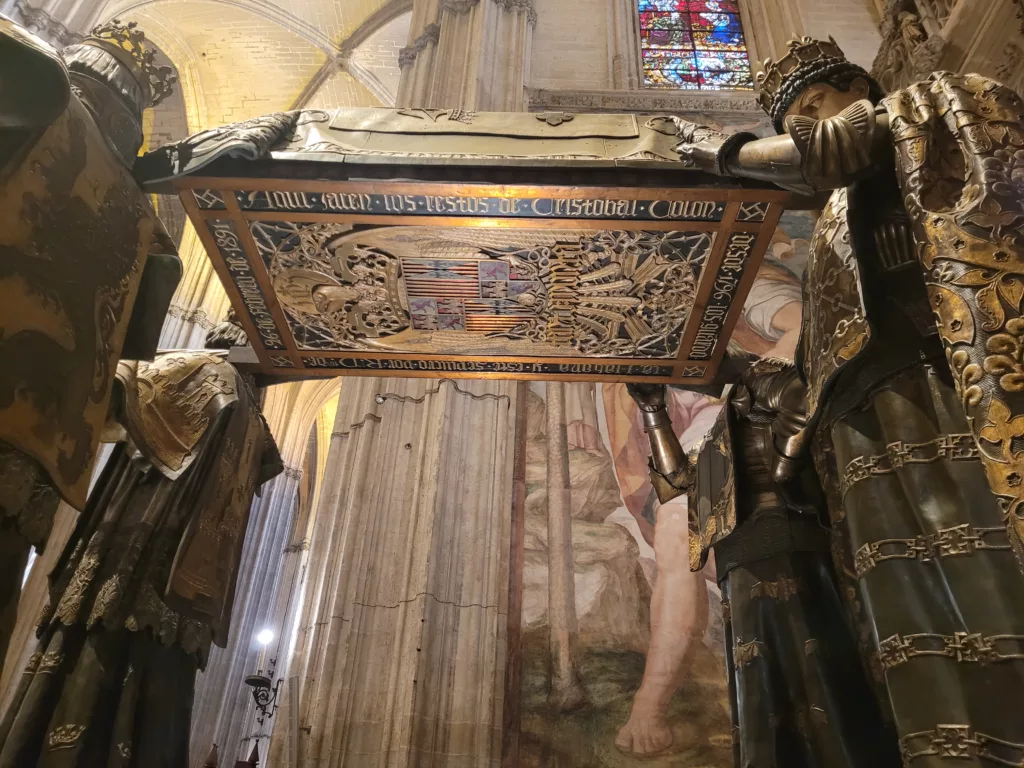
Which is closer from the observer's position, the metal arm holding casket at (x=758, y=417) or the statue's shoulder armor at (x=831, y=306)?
the statue's shoulder armor at (x=831, y=306)

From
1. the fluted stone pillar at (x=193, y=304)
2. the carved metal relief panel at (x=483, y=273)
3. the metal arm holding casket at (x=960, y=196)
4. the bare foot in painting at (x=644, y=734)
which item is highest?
the fluted stone pillar at (x=193, y=304)

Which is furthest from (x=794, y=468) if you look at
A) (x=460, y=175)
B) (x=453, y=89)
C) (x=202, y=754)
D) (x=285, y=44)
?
(x=285, y=44)

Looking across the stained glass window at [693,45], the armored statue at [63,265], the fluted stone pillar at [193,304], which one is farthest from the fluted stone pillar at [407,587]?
the fluted stone pillar at [193,304]

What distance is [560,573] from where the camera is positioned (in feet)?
19.2

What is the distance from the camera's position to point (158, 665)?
2727 mm

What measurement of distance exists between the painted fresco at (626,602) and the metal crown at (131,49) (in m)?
4.35

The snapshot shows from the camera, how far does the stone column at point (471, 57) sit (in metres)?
8.37

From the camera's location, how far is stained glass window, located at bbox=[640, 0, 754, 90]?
31.3 ft

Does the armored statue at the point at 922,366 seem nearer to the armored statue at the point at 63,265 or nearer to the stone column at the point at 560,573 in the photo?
the armored statue at the point at 63,265

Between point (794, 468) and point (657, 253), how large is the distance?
105 centimetres

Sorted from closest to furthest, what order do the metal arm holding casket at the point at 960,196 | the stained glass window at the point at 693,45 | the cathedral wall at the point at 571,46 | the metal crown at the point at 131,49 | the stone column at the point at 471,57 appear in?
the metal arm holding casket at the point at 960,196, the metal crown at the point at 131,49, the stone column at the point at 471,57, the cathedral wall at the point at 571,46, the stained glass window at the point at 693,45

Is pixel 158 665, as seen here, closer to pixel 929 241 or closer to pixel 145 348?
pixel 145 348

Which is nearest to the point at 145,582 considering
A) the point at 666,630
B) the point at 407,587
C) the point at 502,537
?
the point at 407,587

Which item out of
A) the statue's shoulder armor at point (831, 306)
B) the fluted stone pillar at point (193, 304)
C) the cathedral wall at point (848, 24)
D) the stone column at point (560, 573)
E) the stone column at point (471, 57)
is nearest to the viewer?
the statue's shoulder armor at point (831, 306)
